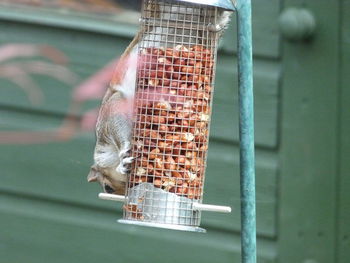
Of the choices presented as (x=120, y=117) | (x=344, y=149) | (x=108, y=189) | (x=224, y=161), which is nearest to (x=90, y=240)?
(x=224, y=161)

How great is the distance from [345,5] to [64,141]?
1444 millimetres

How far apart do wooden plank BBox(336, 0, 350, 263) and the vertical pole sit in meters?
1.71

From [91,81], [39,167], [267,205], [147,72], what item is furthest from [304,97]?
[147,72]

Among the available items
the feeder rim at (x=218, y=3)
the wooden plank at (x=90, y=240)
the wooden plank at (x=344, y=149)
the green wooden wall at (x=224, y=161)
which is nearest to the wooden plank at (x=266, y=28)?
the green wooden wall at (x=224, y=161)

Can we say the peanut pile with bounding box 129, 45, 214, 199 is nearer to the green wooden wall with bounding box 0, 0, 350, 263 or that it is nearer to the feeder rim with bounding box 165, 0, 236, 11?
the feeder rim with bounding box 165, 0, 236, 11

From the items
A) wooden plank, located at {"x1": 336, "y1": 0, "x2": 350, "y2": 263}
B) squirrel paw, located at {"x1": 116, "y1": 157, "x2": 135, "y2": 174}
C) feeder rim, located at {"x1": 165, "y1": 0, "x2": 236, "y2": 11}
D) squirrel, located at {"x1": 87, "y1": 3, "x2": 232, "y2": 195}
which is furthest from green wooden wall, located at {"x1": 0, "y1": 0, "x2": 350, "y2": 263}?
feeder rim, located at {"x1": 165, "y1": 0, "x2": 236, "y2": 11}

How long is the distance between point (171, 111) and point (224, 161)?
67.7 inches

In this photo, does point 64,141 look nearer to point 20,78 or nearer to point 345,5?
point 20,78

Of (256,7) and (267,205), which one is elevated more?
(256,7)

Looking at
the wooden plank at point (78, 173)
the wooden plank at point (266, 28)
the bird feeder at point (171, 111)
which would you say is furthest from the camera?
the wooden plank at point (78, 173)

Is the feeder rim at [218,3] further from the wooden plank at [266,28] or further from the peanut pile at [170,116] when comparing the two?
the wooden plank at [266,28]

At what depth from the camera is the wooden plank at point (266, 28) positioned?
3.85 m

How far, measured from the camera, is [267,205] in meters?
3.95

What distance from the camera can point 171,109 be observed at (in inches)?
91.0
